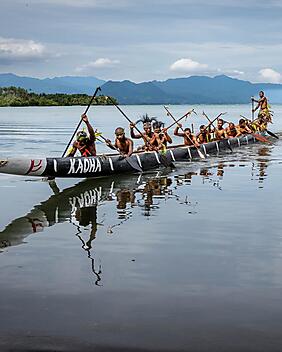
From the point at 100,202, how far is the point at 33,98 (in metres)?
118

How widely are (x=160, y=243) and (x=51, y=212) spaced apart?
12.8 ft

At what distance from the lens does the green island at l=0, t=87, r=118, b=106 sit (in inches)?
5005

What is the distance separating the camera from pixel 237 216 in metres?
12.8

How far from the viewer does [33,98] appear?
13000 cm

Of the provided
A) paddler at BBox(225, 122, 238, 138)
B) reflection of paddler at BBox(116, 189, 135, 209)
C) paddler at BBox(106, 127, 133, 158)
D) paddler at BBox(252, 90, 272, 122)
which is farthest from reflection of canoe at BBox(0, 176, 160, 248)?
paddler at BBox(252, 90, 272, 122)

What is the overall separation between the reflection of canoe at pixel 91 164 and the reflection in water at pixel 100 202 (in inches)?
15.8

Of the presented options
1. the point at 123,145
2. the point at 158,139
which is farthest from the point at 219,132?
the point at 123,145

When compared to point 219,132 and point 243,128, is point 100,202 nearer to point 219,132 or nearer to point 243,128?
point 219,132

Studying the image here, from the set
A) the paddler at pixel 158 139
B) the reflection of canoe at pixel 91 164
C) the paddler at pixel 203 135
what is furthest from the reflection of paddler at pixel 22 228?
the paddler at pixel 203 135

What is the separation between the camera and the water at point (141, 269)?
6441 mm

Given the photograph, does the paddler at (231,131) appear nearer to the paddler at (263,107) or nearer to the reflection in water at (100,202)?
the paddler at (263,107)

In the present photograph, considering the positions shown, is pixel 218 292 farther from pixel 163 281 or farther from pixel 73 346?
pixel 73 346

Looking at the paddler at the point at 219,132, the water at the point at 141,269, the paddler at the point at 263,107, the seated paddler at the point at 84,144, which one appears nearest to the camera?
the water at the point at 141,269

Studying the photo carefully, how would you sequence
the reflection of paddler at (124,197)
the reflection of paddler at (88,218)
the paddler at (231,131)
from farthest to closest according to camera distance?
the paddler at (231,131) → the reflection of paddler at (124,197) → the reflection of paddler at (88,218)
